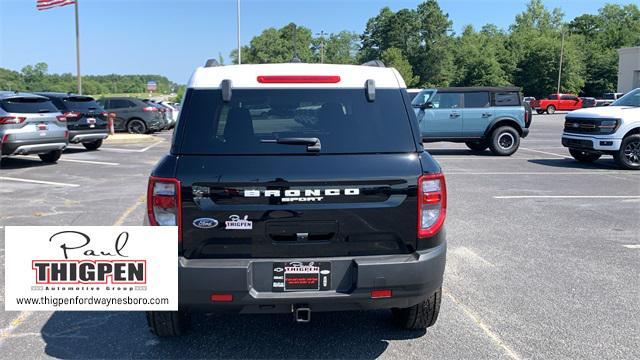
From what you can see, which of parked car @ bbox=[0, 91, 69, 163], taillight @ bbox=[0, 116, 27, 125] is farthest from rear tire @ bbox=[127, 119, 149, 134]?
taillight @ bbox=[0, 116, 27, 125]

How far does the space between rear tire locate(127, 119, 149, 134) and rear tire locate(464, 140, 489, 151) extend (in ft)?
45.0

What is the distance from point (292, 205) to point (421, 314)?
134cm

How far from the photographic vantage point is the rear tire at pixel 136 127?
2430 centimetres

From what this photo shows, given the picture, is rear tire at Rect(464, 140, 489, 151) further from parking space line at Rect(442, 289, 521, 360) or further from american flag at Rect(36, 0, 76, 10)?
american flag at Rect(36, 0, 76, 10)

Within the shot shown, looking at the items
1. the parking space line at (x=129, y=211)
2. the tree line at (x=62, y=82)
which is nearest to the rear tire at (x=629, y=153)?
the parking space line at (x=129, y=211)

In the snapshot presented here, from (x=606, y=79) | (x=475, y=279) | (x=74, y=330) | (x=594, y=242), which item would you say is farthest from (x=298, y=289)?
(x=606, y=79)

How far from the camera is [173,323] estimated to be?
372cm

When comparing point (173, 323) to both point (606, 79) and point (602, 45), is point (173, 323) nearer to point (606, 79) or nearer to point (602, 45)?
point (606, 79)

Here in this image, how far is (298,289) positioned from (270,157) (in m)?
0.78

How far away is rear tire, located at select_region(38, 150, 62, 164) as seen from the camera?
13880 millimetres

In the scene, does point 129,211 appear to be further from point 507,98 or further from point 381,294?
point 507,98

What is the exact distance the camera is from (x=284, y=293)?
128 inches

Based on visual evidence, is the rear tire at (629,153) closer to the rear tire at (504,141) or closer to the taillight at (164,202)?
the rear tire at (504,141)

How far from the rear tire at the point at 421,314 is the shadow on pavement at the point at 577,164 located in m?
11.3
